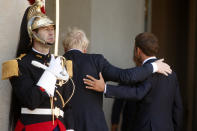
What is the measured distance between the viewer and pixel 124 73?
159 inches

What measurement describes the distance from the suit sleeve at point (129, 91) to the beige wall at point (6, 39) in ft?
2.71

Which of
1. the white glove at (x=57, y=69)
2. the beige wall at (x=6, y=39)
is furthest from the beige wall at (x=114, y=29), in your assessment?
the white glove at (x=57, y=69)

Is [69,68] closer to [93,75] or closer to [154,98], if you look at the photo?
[93,75]

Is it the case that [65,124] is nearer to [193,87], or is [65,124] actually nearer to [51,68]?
[51,68]

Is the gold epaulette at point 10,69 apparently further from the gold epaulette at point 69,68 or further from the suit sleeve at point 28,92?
the gold epaulette at point 69,68

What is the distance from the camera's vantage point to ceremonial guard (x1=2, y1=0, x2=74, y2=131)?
3383mm

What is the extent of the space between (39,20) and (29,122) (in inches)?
28.4

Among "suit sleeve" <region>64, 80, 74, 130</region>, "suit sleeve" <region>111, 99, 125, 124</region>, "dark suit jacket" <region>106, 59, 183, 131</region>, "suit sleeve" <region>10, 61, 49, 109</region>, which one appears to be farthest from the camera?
"suit sleeve" <region>111, 99, 125, 124</region>

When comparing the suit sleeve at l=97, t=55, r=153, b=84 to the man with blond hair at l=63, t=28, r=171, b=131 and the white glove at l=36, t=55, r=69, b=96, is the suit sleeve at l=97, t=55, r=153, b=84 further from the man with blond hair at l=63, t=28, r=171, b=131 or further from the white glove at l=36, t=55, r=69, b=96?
the white glove at l=36, t=55, r=69, b=96

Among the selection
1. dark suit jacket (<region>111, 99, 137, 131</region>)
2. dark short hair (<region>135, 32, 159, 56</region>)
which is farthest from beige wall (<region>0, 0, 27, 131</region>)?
dark suit jacket (<region>111, 99, 137, 131</region>)

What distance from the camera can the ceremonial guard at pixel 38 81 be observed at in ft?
11.1

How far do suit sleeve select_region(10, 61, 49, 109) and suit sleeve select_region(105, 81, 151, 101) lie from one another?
856mm

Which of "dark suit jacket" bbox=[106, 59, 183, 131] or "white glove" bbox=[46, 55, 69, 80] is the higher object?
"white glove" bbox=[46, 55, 69, 80]

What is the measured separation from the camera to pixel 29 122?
3.49 m
